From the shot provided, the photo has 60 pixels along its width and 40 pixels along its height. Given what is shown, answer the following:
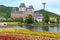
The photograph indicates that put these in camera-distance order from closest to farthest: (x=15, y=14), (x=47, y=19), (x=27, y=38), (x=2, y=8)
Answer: (x=27, y=38) < (x=47, y=19) < (x=15, y=14) < (x=2, y=8)

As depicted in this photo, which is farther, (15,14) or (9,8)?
(9,8)

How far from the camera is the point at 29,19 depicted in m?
69.6

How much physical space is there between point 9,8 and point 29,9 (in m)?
12.3

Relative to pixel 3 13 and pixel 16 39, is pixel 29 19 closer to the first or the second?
pixel 3 13

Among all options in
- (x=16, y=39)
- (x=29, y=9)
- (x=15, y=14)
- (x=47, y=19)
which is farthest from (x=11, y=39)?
(x=29, y=9)

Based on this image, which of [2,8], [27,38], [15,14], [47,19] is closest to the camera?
[27,38]

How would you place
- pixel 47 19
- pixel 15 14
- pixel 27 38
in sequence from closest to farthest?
pixel 27 38
pixel 47 19
pixel 15 14

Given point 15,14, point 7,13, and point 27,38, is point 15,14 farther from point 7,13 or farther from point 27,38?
point 27,38

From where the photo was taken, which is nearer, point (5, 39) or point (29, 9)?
point (5, 39)

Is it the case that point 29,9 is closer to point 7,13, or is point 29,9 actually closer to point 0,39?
point 7,13

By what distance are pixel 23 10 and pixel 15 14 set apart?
821cm

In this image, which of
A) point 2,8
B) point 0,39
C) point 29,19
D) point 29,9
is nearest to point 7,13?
point 2,8

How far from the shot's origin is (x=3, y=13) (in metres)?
113

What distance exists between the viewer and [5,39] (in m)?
8.68
